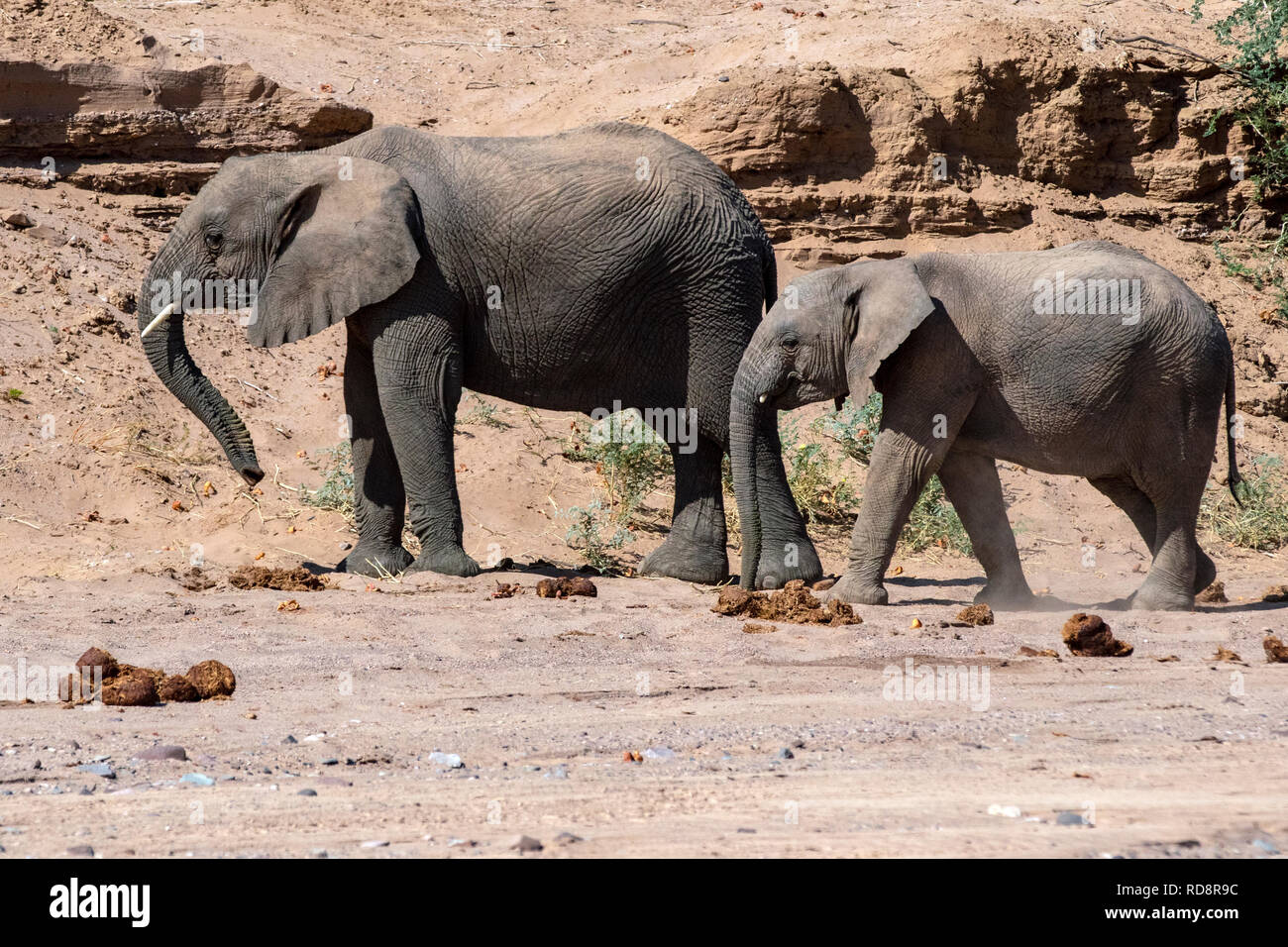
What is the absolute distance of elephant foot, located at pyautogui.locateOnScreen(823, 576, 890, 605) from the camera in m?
8.38

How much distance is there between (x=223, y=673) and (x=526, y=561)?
4.05m

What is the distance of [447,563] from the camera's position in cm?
884

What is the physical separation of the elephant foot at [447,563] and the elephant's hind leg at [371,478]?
0.41m

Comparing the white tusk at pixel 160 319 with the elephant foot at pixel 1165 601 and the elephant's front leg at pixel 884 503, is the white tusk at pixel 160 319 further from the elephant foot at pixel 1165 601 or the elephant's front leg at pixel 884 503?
the elephant foot at pixel 1165 601

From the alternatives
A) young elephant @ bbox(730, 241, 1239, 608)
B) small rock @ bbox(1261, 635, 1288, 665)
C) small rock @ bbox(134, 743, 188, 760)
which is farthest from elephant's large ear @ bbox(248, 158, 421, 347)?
small rock @ bbox(1261, 635, 1288, 665)

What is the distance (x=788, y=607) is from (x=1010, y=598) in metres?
1.48

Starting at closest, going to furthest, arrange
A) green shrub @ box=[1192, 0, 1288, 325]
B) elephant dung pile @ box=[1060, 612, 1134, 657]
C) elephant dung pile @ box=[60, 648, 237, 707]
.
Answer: elephant dung pile @ box=[60, 648, 237, 707]
elephant dung pile @ box=[1060, 612, 1134, 657]
green shrub @ box=[1192, 0, 1288, 325]

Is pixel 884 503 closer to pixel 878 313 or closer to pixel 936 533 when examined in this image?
pixel 878 313

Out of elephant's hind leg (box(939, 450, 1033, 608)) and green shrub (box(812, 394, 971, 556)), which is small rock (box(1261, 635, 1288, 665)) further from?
green shrub (box(812, 394, 971, 556))

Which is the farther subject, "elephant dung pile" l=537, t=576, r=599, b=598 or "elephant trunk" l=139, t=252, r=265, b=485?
"elephant trunk" l=139, t=252, r=265, b=485

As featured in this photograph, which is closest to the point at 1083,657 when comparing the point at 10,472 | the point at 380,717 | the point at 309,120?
the point at 380,717

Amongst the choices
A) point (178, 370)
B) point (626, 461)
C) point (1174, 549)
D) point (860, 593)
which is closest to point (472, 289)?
point (178, 370)

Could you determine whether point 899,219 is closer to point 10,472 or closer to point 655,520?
point 655,520

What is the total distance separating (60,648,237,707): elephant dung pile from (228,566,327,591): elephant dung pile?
6.91 feet
